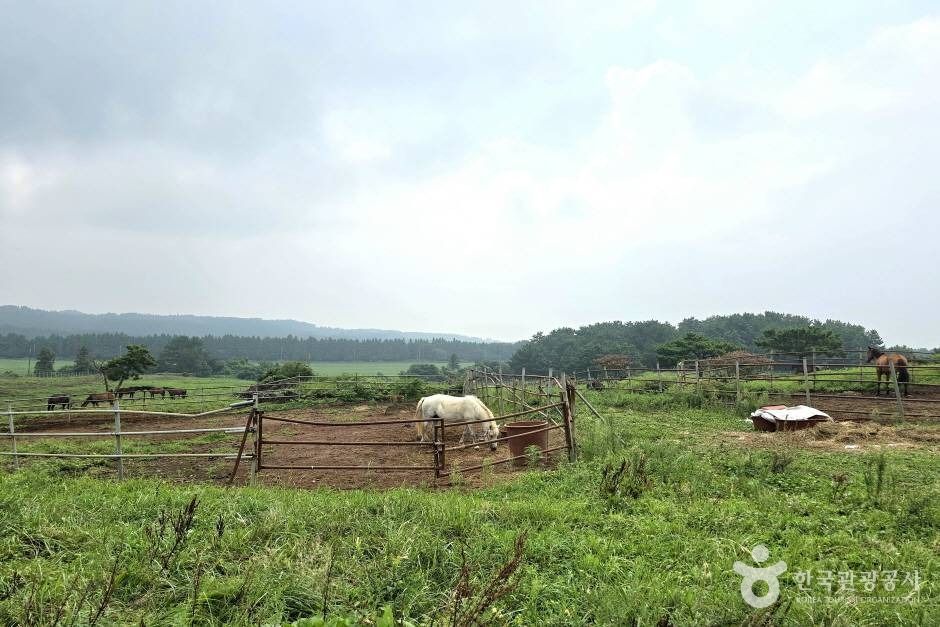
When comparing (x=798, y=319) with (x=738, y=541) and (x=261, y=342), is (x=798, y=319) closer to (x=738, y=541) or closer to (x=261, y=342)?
(x=738, y=541)

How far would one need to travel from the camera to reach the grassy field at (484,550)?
278cm

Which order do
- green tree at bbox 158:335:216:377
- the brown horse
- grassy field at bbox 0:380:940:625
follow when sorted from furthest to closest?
green tree at bbox 158:335:216:377 → the brown horse → grassy field at bbox 0:380:940:625

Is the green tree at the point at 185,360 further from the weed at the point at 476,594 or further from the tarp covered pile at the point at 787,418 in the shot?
the weed at the point at 476,594

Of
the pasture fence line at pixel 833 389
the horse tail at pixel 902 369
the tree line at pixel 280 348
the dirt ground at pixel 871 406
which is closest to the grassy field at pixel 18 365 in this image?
the tree line at pixel 280 348

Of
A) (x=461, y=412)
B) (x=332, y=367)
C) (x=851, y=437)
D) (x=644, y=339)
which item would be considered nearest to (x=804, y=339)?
(x=644, y=339)

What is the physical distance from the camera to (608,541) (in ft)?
13.0

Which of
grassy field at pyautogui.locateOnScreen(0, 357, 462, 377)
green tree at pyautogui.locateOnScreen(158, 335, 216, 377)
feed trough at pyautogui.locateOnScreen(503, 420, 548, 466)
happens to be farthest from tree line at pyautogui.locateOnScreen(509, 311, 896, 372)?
green tree at pyautogui.locateOnScreen(158, 335, 216, 377)

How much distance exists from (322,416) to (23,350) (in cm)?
15293

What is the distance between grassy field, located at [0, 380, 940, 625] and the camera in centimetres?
278

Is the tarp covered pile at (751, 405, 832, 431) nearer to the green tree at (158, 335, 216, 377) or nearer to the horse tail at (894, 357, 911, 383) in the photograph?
the horse tail at (894, 357, 911, 383)

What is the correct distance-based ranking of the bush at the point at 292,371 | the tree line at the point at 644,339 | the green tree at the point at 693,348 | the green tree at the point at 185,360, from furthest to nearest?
the green tree at the point at 185,360, the tree line at the point at 644,339, the green tree at the point at 693,348, the bush at the point at 292,371

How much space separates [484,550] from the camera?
372 centimetres

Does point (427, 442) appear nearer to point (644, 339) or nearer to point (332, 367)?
point (644, 339)

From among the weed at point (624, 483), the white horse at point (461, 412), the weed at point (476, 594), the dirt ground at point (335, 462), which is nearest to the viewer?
the weed at point (476, 594)
